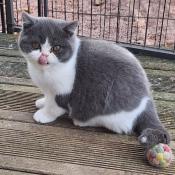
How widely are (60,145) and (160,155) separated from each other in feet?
1.62

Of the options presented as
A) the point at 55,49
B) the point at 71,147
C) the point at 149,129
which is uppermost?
the point at 55,49

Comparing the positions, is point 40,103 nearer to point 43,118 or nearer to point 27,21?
point 43,118

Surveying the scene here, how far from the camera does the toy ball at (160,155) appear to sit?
1.74 m

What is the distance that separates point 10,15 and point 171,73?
4.54 feet

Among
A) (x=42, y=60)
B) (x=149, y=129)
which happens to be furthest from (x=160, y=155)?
(x=42, y=60)

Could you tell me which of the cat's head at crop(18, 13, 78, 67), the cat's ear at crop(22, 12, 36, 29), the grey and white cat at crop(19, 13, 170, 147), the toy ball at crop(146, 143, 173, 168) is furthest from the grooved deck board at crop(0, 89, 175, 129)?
the cat's ear at crop(22, 12, 36, 29)

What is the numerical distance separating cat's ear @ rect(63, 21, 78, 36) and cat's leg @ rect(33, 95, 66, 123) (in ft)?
1.23

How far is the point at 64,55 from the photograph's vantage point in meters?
1.80

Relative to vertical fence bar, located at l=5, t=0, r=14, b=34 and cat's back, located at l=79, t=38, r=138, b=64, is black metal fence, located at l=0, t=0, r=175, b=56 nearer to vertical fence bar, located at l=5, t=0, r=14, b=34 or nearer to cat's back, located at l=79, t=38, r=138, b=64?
vertical fence bar, located at l=5, t=0, r=14, b=34

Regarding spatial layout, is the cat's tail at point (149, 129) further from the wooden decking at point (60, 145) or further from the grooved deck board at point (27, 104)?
the grooved deck board at point (27, 104)

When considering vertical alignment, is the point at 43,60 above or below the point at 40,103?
above

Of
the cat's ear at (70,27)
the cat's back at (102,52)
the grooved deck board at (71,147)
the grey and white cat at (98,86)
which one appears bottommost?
the grooved deck board at (71,147)

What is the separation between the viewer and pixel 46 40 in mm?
1747

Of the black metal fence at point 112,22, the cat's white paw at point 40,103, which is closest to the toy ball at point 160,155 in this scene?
the cat's white paw at point 40,103
